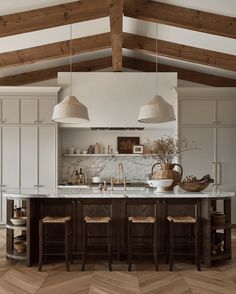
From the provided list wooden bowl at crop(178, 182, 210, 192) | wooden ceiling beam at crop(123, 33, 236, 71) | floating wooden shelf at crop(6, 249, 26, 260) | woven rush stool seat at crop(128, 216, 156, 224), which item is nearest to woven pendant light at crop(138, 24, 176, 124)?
wooden bowl at crop(178, 182, 210, 192)

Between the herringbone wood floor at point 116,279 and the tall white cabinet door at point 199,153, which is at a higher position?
the tall white cabinet door at point 199,153

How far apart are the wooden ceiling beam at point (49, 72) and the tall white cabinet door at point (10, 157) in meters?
1.19

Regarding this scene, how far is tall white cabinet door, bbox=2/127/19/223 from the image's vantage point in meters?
7.51

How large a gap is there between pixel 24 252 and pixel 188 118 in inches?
163

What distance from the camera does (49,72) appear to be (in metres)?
8.14

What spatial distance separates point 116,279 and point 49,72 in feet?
16.8

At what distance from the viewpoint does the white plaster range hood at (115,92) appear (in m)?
7.58

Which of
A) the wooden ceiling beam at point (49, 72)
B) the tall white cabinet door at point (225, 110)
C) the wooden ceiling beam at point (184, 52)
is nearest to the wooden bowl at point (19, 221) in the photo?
the wooden ceiling beam at point (184, 52)

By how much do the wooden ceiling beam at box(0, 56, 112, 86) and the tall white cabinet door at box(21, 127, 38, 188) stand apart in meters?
1.34

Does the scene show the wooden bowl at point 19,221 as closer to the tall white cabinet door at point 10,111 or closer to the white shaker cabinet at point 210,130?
the tall white cabinet door at point 10,111

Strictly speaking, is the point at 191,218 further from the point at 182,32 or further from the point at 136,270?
the point at 182,32

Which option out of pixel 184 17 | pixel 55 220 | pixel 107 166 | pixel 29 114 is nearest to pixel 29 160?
pixel 29 114

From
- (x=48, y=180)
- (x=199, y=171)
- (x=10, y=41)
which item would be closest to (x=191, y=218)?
(x=199, y=171)

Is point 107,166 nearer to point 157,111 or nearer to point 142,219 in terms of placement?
point 157,111
